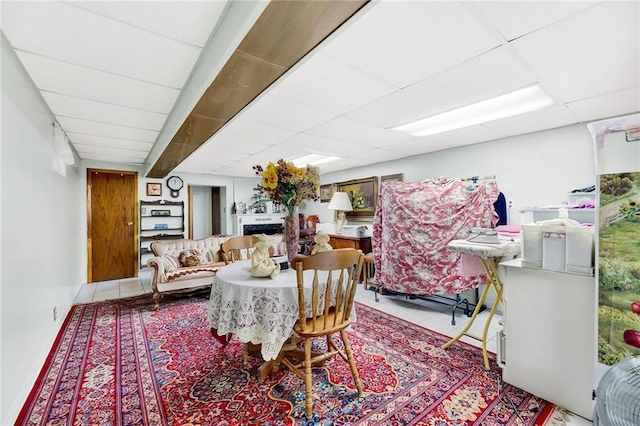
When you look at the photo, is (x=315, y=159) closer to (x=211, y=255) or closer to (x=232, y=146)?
(x=232, y=146)

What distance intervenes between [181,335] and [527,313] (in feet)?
10.3

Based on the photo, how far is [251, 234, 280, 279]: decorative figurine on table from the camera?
1941mm

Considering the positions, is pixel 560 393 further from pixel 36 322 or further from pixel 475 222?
pixel 36 322

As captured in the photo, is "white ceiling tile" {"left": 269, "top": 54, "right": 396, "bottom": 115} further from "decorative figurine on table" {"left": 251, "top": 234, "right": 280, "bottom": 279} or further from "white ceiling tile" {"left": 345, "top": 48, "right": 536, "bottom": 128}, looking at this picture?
"decorative figurine on table" {"left": 251, "top": 234, "right": 280, "bottom": 279}

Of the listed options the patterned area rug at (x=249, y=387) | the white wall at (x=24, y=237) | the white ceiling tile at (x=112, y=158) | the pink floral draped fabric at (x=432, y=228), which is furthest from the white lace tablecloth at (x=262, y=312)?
the white ceiling tile at (x=112, y=158)

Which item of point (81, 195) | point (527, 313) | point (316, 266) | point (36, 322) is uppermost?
point (81, 195)

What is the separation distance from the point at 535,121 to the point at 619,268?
196 cm

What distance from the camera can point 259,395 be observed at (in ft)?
6.00

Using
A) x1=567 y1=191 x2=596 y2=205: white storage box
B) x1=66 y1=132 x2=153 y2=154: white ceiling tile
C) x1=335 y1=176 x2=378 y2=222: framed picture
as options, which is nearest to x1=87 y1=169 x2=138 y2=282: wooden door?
x1=66 y1=132 x2=153 y2=154: white ceiling tile

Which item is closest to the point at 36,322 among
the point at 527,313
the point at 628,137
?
the point at 527,313

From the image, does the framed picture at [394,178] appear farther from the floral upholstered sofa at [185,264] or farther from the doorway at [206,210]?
the doorway at [206,210]

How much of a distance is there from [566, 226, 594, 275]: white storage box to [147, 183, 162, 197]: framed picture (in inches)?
269

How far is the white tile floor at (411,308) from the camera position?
281 centimetres

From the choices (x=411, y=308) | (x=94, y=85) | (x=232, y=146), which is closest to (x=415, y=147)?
(x=411, y=308)
